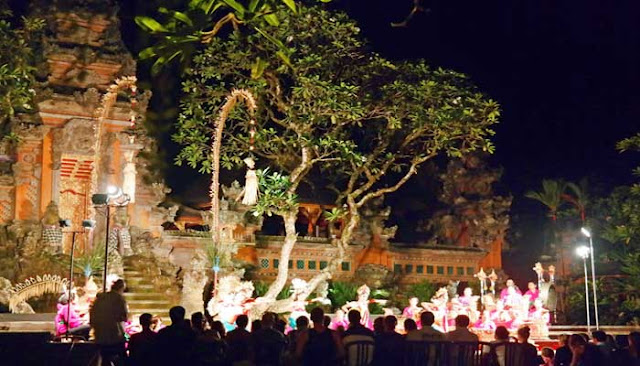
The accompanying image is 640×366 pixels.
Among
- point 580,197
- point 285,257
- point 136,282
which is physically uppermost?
point 580,197

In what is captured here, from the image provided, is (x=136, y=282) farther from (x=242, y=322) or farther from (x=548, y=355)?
(x=548, y=355)

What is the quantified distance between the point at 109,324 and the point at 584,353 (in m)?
4.76

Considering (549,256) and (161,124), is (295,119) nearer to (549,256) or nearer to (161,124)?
(161,124)

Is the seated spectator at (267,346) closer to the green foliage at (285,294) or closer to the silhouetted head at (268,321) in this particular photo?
the silhouetted head at (268,321)

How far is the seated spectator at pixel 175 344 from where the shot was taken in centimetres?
691

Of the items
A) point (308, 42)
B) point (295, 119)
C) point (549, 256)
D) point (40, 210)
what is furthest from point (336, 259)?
point (549, 256)

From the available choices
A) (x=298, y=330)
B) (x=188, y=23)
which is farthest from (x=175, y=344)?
(x=188, y=23)

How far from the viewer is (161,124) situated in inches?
911

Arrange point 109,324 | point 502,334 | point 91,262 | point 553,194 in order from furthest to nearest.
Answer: point 553,194
point 91,262
point 109,324
point 502,334

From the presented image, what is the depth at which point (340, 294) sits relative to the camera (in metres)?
21.4

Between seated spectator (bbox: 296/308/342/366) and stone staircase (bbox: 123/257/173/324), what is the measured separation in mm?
9617

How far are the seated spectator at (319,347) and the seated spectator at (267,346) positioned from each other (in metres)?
0.22

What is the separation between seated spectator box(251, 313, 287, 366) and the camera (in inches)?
305

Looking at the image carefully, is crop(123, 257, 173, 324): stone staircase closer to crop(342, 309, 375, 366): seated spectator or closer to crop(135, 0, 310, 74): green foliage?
crop(342, 309, 375, 366): seated spectator
